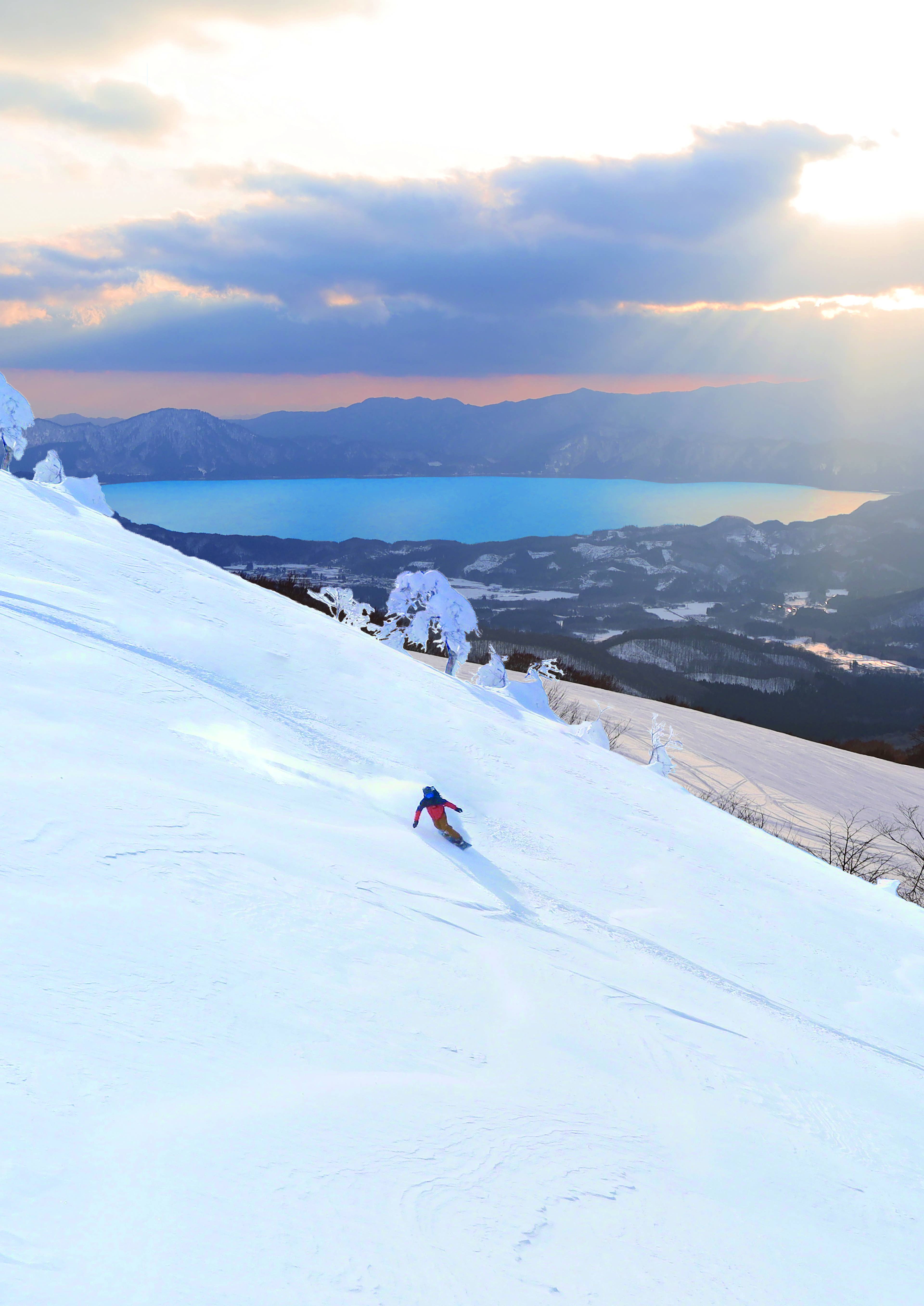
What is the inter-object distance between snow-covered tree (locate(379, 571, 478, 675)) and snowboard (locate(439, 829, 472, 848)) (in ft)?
61.9

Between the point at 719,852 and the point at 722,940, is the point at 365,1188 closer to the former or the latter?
the point at 722,940

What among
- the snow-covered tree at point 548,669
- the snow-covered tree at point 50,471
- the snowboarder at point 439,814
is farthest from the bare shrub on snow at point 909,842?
the snow-covered tree at point 50,471

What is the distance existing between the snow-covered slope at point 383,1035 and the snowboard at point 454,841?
0.40 ft

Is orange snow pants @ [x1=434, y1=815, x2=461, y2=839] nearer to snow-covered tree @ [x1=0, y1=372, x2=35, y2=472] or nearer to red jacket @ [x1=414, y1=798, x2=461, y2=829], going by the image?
red jacket @ [x1=414, y1=798, x2=461, y2=829]

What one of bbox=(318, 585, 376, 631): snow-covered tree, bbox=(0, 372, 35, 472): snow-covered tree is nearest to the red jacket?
bbox=(318, 585, 376, 631): snow-covered tree

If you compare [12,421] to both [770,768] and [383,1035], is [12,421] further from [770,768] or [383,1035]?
[770,768]

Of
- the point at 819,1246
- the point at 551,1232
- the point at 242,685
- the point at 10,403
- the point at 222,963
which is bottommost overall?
the point at 819,1246

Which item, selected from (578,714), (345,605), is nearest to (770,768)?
(578,714)

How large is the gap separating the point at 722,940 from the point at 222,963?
29.4 ft

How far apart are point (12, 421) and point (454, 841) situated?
39.7m

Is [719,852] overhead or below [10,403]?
below

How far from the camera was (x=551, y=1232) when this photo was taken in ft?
14.5

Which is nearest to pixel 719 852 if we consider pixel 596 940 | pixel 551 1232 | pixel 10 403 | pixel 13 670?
pixel 596 940

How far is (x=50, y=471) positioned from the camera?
33562 millimetres
